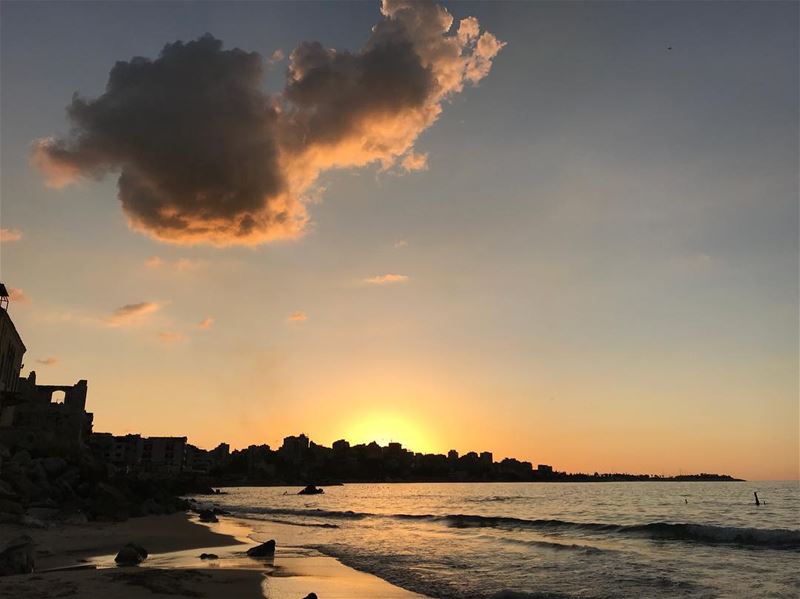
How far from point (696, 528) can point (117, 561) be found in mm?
41715

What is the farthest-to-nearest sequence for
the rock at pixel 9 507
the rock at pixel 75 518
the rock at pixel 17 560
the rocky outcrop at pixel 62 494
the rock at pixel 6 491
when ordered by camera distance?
the rock at pixel 75 518
the rocky outcrop at pixel 62 494
the rock at pixel 6 491
the rock at pixel 9 507
the rock at pixel 17 560

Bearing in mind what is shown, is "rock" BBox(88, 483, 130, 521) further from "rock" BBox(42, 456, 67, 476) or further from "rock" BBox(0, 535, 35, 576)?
"rock" BBox(0, 535, 35, 576)

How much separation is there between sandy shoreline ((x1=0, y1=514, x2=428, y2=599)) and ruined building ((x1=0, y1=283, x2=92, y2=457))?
20.9 metres

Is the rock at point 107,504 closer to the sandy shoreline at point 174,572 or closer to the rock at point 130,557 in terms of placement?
the sandy shoreline at point 174,572

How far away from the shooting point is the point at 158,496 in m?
63.4

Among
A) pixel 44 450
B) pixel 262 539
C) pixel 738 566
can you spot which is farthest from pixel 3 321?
pixel 738 566

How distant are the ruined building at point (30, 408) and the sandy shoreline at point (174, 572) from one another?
20.9 m

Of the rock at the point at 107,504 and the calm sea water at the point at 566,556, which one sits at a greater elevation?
the rock at the point at 107,504

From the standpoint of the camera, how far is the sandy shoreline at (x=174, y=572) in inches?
674

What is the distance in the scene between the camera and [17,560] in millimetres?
18750

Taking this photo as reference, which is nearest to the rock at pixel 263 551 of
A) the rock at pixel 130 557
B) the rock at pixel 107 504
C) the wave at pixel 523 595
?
the rock at pixel 130 557

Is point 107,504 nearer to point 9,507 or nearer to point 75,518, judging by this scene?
point 75,518

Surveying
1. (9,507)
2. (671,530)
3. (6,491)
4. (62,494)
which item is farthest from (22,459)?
(671,530)

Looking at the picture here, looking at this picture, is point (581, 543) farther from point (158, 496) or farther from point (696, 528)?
point (158, 496)
